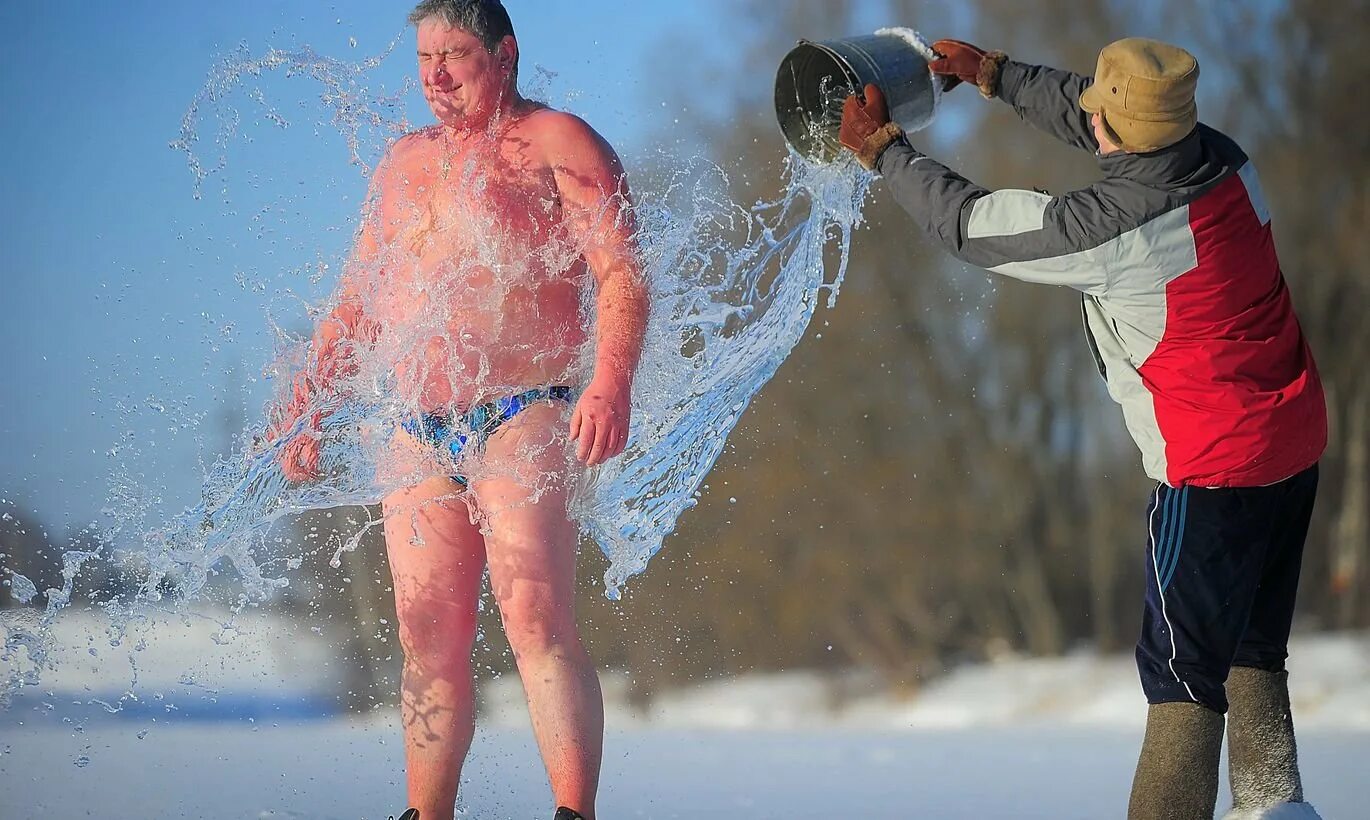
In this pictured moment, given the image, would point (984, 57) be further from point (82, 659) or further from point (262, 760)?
point (262, 760)

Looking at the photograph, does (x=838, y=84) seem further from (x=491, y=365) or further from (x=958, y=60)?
(x=491, y=365)

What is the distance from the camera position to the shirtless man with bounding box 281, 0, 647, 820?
5.66 ft

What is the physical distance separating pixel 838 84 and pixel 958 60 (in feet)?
0.62

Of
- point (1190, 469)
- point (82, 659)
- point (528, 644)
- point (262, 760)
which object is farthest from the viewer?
point (262, 760)

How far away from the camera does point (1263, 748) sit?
5.65 ft

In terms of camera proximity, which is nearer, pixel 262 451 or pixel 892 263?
pixel 262 451

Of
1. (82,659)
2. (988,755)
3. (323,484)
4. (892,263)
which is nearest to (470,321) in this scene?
(323,484)

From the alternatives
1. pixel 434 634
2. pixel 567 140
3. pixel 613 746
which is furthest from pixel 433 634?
pixel 613 746

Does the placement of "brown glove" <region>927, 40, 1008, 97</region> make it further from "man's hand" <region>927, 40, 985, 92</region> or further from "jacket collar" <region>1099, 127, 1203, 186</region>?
"jacket collar" <region>1099, 127, 1203, 186</region>

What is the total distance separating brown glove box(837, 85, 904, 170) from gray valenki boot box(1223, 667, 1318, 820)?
34.6 inches

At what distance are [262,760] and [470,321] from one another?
2091mm

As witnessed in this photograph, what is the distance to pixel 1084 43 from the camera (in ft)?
19.0

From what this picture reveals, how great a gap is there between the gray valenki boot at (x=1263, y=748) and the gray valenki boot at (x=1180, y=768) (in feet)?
0.68

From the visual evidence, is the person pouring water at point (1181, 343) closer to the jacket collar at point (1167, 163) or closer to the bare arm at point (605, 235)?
the jacket collar at point (1167, 163)
